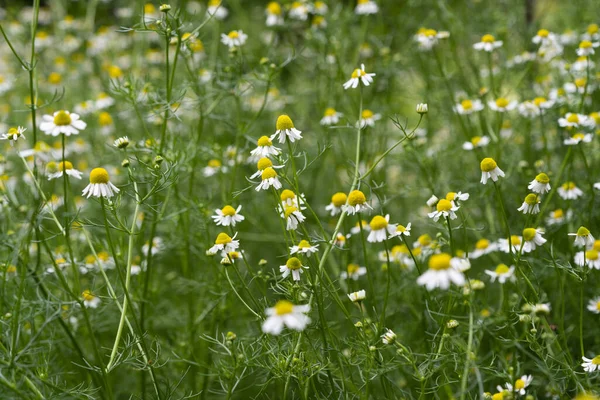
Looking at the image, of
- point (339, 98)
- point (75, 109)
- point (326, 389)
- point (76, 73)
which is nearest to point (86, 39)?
point (76, 73)

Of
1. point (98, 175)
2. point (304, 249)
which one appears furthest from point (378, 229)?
point (98, 175)

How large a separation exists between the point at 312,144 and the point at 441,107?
82 centimetres

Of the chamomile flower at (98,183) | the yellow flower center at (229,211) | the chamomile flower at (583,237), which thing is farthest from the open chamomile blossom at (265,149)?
the chamomile flower at (583,237)

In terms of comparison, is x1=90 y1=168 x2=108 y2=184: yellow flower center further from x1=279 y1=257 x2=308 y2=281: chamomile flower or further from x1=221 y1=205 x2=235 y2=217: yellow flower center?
x1=279 y1=257 x2=308 y2=281: chamomile flower

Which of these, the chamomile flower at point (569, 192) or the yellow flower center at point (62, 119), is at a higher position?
the yellow flower center at point (62, 119)

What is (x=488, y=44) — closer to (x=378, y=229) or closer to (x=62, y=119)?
(x=378, y=229)

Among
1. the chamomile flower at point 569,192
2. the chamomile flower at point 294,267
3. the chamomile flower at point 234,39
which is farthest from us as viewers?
the chamomile flower at point 234,39

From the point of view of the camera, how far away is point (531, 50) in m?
3.63

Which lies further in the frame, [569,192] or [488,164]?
[569,192]

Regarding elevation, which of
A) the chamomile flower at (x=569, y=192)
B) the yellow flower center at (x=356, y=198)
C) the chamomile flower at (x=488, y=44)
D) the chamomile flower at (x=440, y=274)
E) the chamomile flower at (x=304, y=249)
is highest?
the chamomile flower at (x=440, y=274)

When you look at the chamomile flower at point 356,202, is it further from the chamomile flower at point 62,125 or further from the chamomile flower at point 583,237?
the chamomile flower at point 62,125

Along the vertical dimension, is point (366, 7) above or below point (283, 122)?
below

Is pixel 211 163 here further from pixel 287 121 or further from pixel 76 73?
pixel 76 73

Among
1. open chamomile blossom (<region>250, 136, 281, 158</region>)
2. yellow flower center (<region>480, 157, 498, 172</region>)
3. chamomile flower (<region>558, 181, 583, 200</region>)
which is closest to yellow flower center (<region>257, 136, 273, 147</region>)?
open chamomile blossom (<region>250, 136, 281, 158</region>)
